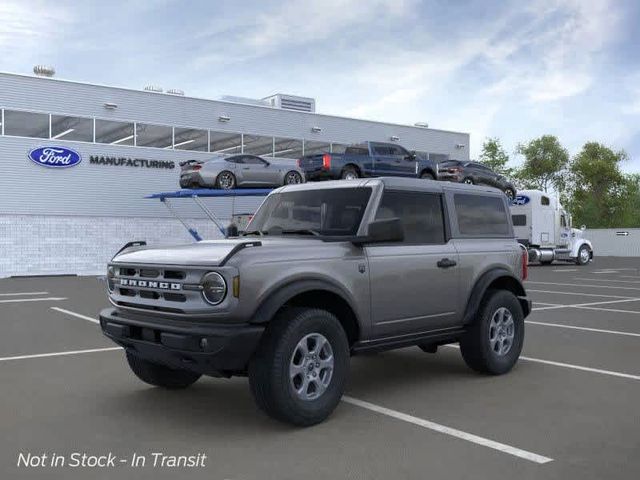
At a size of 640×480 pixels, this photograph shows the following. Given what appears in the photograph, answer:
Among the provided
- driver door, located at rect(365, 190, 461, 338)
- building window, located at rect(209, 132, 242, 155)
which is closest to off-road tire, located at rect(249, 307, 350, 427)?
driver door, located at rect(365, 190, 461, 338)

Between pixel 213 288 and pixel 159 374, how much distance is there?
5.74 ft

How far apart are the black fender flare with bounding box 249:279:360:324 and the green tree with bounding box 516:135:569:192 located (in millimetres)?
70731

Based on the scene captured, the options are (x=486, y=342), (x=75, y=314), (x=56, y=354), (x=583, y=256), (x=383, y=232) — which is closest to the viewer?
(x=383, y=232)

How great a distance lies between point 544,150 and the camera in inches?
2835

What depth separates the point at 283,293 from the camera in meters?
4.98

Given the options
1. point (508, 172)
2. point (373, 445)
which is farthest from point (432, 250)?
point (508, 172)

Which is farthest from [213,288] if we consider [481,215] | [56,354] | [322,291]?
[56,354]

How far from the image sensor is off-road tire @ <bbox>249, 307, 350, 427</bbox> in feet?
15.9

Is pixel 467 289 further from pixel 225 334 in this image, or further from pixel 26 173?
pixel 26 173

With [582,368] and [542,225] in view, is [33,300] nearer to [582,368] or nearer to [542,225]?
[582,368]

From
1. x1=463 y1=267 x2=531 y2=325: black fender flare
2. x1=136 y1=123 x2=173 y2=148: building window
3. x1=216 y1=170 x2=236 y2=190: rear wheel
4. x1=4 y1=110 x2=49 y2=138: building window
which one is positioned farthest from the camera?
x1=136 y1=123 x2=173 y2=148: building window

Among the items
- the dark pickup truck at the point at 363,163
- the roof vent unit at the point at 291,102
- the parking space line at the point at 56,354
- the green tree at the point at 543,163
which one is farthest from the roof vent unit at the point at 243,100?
the green tree at the point at 543,163

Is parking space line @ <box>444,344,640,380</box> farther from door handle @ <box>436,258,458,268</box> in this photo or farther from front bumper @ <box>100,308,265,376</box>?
front bumper @ <box>100,308,265,376</box>

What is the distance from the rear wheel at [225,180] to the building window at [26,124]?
963 cm
